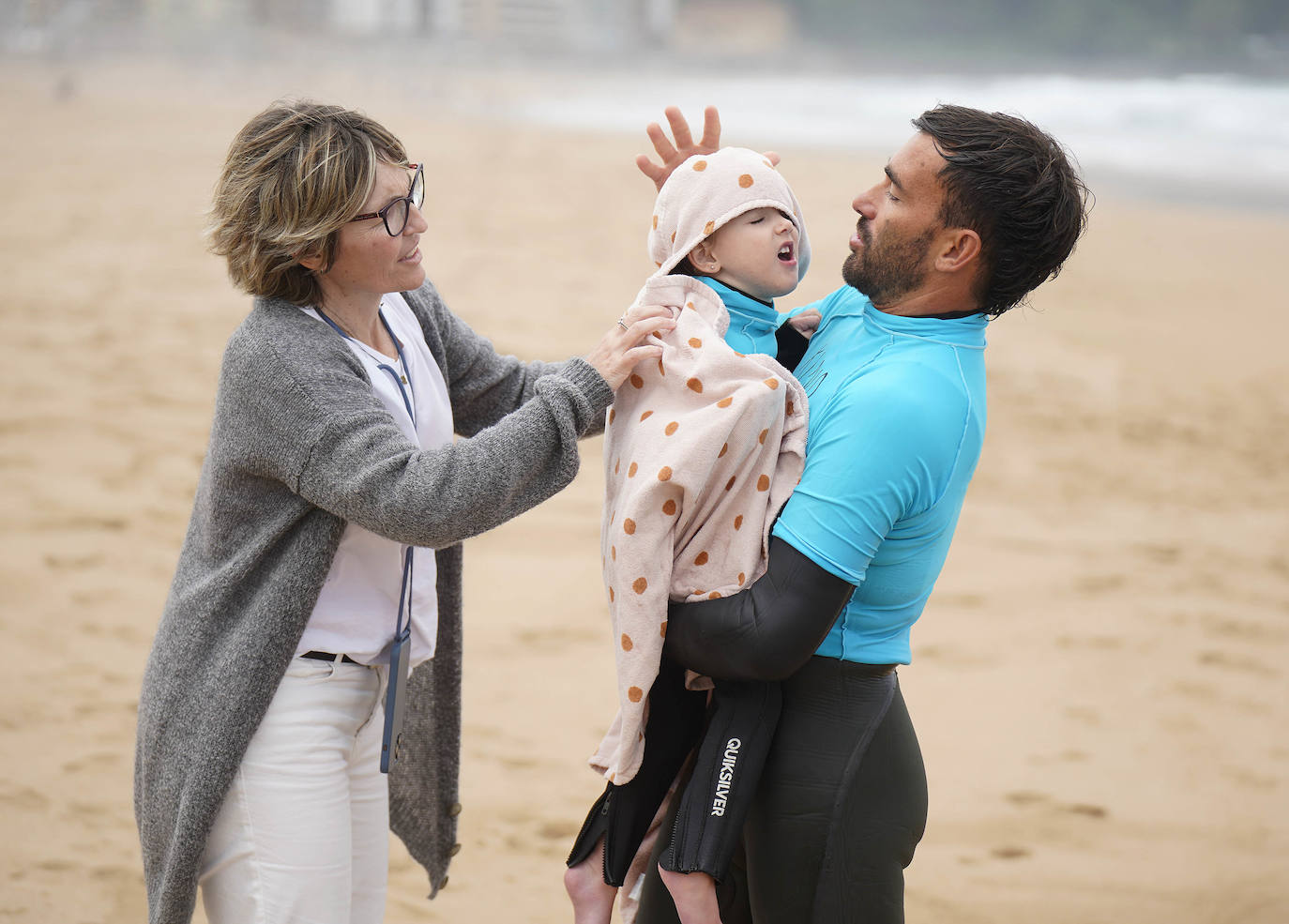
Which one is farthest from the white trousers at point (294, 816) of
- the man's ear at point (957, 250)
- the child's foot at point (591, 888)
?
the man's ear at point (957, 250)

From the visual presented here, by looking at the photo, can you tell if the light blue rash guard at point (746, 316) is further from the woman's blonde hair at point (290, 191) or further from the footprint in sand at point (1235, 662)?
the footprint in sand at point (1235, 662)

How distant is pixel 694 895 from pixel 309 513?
93 cm

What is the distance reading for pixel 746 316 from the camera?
215cm

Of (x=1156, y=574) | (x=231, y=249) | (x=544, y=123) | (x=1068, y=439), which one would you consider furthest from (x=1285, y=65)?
(x=231, y=249)

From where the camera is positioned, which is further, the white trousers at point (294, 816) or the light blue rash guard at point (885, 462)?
the white trousers at point (294, 816)

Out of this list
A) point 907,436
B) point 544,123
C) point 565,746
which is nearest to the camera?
point 907,436

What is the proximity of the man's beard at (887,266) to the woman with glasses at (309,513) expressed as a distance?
36 cm

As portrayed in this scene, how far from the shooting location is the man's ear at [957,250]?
202 centimetres

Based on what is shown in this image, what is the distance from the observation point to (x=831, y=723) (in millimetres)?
2104

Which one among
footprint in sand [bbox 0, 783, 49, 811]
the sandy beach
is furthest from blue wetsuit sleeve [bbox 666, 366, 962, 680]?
footprint in sand [bbox 0, 783, 49, 811]

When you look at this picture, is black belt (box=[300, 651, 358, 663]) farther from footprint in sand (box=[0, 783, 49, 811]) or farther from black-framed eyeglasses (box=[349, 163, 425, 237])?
footprint in sand (box=[0, 783, 49, 811])

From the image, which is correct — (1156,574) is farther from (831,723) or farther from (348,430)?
(348,430)

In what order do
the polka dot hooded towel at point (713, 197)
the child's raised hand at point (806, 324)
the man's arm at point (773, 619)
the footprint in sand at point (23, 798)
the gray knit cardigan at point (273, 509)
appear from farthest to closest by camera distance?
the footprint in sand at point (23, 798) < the child's raised hand at point (806, 324) < the polka dot hooded towel at point (713, 197) < the gray knit cardigan at point (273, 509) < the man's arm at point (773, 619)

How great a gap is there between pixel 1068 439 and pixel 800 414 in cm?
674
